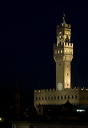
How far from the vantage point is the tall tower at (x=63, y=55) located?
347 ft

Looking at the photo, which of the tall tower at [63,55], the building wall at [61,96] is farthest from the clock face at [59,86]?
the building wall at [61,96]

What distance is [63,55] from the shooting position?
106438mm

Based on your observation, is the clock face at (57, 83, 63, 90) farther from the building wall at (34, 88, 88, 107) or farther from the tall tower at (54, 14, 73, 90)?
the building wall at (34, 88, 88, 107)

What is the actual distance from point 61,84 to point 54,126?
162 ft

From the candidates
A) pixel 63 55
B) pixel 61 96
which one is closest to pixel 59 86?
pixel 61 96

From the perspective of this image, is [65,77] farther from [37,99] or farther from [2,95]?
[2,95]

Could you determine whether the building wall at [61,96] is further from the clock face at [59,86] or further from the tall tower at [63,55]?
the tall tower at [63,55]

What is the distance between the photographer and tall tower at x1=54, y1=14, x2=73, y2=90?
10569 centimetres

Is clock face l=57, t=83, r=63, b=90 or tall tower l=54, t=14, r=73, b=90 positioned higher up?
tall tower l=54, t=14, r=73, b=90

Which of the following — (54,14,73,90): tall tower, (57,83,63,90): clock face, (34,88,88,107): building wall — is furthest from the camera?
(54,14,73,90): tall tower

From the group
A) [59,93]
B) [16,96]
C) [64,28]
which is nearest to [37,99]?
[59,93]

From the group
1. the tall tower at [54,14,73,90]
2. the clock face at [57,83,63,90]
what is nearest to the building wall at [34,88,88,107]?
Answer: the clock face at [57,83,63,90]

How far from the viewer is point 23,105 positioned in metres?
129

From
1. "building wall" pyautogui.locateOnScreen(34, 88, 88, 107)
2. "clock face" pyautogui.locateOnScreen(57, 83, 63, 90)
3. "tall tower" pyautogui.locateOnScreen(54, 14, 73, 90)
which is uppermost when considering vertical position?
"tall tower" pyautogui.locateOnScreen(54, 14, 73, 90)
